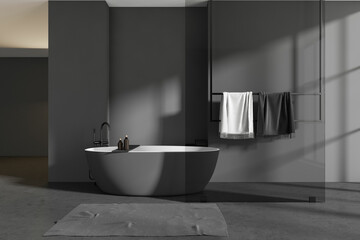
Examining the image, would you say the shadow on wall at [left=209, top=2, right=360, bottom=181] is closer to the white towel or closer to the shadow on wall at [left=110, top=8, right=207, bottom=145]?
the white towel

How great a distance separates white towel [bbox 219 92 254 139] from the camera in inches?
206

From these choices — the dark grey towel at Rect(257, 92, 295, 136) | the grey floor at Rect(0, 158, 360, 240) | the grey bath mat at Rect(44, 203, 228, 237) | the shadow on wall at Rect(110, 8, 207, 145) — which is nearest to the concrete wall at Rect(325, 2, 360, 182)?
the grey floor at Rect(0, 158, 360, 240)

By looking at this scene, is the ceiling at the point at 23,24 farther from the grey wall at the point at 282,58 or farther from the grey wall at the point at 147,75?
the grey wall at the point at 282,58

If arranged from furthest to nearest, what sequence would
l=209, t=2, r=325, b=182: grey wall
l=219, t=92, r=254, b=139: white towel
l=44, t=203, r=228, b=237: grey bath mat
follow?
1. l=219, t=92, r=254, b=139: white towel
2. l=209, t=2, r=325, b=182: grey wall
3. l=44, t=203, r=228, b=237: grey bath mat

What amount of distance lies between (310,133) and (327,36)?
2022 millimetres

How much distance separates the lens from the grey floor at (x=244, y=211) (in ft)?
10.6

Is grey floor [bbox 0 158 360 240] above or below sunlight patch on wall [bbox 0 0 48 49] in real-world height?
below

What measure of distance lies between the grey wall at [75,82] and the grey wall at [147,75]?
11.8 inches

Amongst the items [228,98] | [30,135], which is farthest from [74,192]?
[30,135]

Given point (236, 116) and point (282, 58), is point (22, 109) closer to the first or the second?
point (236, 116)

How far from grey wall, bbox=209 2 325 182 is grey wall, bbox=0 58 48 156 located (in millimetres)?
6620

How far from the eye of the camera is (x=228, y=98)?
17.7ft

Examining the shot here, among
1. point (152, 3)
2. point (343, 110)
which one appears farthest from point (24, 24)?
point (343, 110)

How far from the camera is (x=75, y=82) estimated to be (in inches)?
234
